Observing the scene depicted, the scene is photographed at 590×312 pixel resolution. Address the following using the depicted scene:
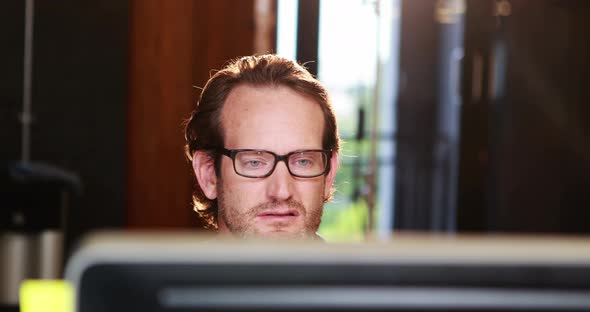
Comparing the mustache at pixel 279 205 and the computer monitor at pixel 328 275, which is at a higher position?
the computer monitor at pixel 328 275

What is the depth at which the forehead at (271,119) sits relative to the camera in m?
2.01

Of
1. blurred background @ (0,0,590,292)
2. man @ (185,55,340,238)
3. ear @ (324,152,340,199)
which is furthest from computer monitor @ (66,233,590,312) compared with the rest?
blurred background @ (0,0,590,292)

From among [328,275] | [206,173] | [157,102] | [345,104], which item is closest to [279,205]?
[206,173]

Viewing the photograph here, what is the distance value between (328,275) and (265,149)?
1.44 m

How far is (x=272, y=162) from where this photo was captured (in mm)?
1979

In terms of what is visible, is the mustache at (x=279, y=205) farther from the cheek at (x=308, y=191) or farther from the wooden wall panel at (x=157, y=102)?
the wooden wall panel at (x=157, y=102)

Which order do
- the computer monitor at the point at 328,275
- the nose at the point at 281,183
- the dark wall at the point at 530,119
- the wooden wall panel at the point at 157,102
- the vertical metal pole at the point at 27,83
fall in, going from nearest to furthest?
the computer monitor at the point at 328,275
the nose at the point at 281,183
the vertical metal pole at the point at 27,83
the wooden wall panel at the point at 157,102
the dark wall at the point at 530,119

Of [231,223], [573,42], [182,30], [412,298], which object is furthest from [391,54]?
[412,298]

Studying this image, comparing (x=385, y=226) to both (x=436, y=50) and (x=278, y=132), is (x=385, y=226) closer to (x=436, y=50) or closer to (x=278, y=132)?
(x=436, y=50)

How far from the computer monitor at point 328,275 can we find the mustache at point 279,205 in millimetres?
1405

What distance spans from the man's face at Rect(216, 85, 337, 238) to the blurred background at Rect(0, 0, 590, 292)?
2355 mm

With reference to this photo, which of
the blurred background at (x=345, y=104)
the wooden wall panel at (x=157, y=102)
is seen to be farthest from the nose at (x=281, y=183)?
the wooden wall panel at (x=157, y=102)

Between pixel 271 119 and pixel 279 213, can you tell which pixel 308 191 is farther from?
pixel 271 119

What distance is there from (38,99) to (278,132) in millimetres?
2835
